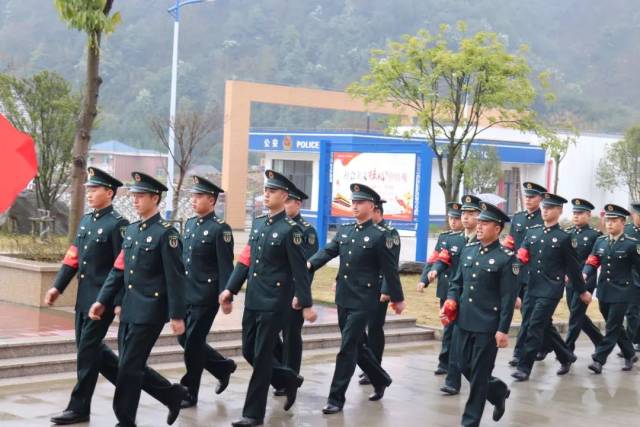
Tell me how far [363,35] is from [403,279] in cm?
11097

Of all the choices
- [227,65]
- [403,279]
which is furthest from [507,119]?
[227,65]

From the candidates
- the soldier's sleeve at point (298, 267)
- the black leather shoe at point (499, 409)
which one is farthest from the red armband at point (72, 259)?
the black leather shoe at point (499, 409)

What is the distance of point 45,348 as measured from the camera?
Result: 10.6 meters

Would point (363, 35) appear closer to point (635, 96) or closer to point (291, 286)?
point (635, 96)

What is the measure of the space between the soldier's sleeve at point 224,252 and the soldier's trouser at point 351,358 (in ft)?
4.05

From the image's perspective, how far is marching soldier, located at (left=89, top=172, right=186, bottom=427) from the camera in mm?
7848

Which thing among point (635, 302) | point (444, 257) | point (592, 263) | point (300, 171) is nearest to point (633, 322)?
point (635, 302)

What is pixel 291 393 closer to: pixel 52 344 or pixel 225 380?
pixel 225 380

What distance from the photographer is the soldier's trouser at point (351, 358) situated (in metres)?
9.34

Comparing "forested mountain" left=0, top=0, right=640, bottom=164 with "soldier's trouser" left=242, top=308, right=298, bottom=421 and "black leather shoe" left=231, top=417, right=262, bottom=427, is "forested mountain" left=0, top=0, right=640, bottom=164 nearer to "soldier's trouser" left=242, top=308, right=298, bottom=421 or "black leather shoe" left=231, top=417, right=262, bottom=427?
"soldier's trouser" left=242, top=308, right=298, bottom=421

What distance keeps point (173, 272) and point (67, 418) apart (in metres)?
1.47

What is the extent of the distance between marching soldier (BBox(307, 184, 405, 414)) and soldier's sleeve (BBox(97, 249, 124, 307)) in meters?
2.28

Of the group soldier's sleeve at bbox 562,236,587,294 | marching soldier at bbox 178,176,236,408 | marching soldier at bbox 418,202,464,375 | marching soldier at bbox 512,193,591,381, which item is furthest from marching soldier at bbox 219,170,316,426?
soldier's sleeve at bbox 562,236,587,294

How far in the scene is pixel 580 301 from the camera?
12664 millimetres
